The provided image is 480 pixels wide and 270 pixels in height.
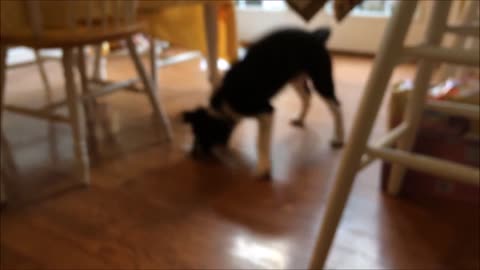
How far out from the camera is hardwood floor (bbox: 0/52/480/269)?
41.4 inches

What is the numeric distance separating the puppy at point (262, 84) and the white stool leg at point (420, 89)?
16.4 inches

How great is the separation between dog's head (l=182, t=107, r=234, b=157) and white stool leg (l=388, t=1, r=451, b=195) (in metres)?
0.58

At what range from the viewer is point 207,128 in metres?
1.53

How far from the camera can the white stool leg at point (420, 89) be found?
1029 mm

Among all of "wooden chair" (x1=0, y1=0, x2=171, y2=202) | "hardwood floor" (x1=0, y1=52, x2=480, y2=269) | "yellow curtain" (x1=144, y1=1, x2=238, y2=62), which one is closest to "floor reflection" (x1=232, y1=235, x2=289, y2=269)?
"hardwood floor" (x1=0, y1=52, x2=480, y2=269)

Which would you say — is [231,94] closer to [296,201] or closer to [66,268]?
[296,201]

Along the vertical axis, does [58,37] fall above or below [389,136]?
above

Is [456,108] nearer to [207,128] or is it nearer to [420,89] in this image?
[420,89]

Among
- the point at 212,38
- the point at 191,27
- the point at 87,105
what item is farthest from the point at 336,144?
the point at 87,105

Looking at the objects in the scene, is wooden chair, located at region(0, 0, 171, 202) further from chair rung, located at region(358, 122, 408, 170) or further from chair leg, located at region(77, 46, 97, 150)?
chair rung, located at region(358, 122, 408, 170)

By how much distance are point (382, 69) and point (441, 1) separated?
15.9 inches

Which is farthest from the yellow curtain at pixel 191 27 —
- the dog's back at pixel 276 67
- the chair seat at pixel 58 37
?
the chair seat at pixel 58 37

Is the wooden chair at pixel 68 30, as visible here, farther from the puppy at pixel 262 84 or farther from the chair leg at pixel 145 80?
the puppy at pixel 262 84

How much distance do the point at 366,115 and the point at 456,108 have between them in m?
0.38
